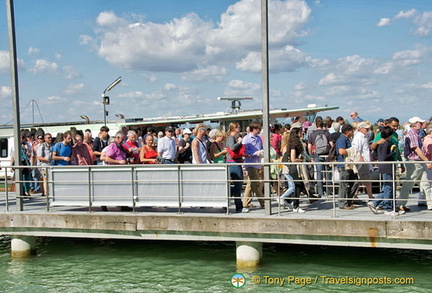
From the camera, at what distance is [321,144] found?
39.6 feet

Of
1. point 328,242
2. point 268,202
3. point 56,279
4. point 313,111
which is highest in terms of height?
point 313,111

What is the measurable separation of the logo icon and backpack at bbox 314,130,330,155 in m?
4.19

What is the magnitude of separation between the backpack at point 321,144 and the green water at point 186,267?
2.28 meters

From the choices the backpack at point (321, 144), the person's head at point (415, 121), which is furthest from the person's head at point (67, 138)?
the person's head at point (415, 121)

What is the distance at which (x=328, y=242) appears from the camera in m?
8.85

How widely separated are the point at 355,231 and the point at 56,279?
526 cm

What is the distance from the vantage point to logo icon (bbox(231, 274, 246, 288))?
342 inches

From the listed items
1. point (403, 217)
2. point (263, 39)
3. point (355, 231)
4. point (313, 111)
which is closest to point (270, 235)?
point (355, 231)

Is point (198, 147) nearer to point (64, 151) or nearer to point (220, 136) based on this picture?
point (220, 136)

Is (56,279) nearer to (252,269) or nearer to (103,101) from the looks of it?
(252,269)

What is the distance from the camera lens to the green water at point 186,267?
876cm

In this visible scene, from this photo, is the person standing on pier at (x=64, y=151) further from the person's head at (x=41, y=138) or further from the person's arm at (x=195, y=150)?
the person's arm at (x=195, y=150)

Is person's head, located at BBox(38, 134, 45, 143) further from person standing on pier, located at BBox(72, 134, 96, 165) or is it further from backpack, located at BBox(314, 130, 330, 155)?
backpack, located at BBox(314, 130, 330, 155)

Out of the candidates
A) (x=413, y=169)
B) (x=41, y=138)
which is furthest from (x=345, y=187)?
(x=41, y=138)
